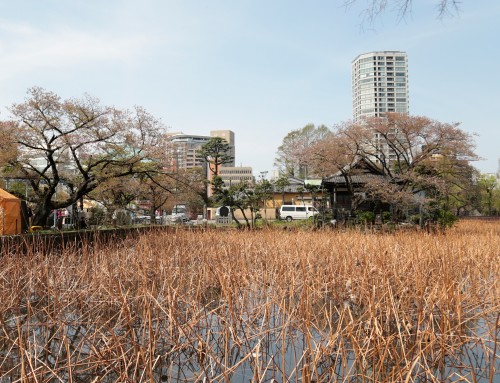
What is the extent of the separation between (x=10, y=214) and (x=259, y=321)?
9279mm

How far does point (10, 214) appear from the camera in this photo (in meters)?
11.0

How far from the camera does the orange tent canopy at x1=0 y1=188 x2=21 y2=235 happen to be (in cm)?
1088

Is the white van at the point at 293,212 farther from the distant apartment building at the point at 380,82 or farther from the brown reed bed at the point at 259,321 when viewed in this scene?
the brown reed bed at the point at 259,321

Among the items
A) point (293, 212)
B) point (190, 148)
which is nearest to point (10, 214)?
point (293, 212)

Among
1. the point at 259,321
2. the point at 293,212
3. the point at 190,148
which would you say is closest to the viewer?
Result: the point at 259,321

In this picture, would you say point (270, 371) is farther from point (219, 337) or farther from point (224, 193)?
point (224, 193)

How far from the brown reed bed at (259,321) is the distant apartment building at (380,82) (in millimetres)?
38060

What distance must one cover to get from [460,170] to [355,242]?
1115 cm

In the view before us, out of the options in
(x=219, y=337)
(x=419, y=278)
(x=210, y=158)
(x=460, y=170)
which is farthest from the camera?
(x=210, y=158)

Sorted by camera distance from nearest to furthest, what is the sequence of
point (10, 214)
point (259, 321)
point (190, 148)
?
point (259, 321)
point (10, 214)
point (190, 148)

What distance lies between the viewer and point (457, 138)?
1525cm

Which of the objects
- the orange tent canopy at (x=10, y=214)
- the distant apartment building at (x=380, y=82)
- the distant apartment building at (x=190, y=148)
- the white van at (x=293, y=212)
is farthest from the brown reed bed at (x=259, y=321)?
the distant apartment building at (x=380, y=82)

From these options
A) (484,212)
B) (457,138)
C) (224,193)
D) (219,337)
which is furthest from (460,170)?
(484,212)

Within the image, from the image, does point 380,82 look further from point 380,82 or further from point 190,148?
point 190,148
